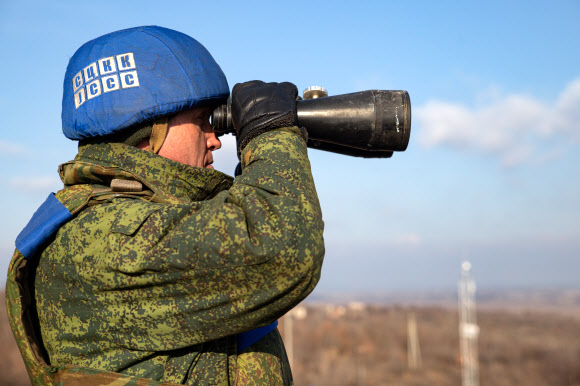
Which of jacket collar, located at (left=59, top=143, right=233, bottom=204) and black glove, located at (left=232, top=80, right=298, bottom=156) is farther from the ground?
black glove, located at (left=232, top=80, right=298, bottom=156)

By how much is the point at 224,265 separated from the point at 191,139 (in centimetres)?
77

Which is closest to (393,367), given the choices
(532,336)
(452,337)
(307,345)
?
(307,345)

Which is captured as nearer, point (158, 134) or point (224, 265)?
point (224, 265)

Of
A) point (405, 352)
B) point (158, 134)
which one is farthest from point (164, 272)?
point (405, 352)

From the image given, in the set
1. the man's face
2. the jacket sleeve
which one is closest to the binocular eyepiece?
the man's face

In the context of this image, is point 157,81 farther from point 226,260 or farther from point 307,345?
point 307,345

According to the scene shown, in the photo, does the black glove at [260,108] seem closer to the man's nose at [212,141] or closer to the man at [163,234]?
the man at [163,234]

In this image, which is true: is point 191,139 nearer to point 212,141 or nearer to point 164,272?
point 212,141

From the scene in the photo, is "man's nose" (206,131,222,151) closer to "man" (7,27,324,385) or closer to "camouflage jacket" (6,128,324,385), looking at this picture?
"man" (7,27,324,385)

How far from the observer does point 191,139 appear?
2.33 meters

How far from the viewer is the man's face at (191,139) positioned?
7.45ft

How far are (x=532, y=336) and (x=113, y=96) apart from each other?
72.9m

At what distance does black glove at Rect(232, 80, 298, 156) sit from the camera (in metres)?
2.12

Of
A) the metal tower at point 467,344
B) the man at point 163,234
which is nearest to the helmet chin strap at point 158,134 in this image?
the man at point 163,234
